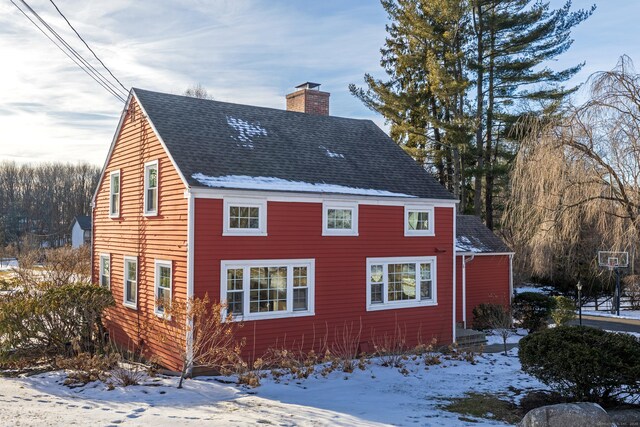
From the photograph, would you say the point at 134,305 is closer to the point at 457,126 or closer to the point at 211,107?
the point at 211,107

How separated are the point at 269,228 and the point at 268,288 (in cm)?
154

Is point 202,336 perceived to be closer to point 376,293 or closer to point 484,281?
point 376,293

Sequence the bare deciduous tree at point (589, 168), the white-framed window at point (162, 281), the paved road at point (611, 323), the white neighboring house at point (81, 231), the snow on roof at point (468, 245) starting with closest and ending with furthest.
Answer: the bare deciduous tree at point (589, 168), the white-framed window at point (162, 281), the snow on roof at point (468, 245), the paved road at point (611, 323), the white neighboring house at point (81, 231)

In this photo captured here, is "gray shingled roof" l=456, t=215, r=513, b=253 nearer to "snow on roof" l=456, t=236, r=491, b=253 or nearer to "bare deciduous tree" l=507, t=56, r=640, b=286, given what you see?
"snow on roof" l=456, t=236, r=491, b=253

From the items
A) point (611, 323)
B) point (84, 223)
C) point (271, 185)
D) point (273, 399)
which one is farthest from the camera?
point (84, 223)

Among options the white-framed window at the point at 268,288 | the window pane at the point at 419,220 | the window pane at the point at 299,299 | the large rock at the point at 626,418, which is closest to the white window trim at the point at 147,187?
the white-framed window at the point at 268,288

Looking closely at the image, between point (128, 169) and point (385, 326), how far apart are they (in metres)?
9.24

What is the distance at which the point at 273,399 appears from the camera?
10352 mm

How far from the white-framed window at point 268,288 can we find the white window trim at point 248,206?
72cm

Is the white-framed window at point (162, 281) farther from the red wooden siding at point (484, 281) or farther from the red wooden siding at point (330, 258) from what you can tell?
the red wooden siding at point (484, 281)

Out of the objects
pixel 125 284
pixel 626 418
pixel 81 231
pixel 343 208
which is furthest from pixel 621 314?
pixel 81 231

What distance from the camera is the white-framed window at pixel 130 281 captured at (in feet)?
49.2

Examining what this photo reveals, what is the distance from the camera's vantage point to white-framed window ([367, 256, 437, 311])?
15.0 meters

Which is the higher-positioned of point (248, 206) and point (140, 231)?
point (248, 206)
